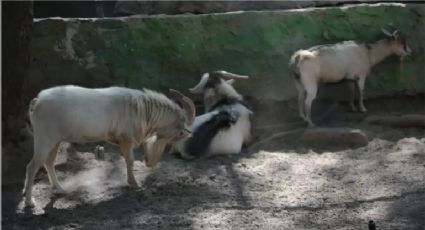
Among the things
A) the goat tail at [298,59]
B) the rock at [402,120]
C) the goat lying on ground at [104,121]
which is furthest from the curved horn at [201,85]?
the rock at [402,120]

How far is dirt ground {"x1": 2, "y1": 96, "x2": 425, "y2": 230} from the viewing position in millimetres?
4988

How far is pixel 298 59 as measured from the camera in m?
7.85

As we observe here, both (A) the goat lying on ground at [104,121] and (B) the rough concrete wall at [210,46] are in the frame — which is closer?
(A) the goat lying on ground at [104,121]

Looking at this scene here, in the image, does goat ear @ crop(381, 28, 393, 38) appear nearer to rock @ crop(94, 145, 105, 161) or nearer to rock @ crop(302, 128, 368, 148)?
rock @ crop(302, 128, 368, 148)

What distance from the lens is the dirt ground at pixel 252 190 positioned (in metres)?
4.99

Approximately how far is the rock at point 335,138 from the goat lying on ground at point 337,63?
2.02 feet

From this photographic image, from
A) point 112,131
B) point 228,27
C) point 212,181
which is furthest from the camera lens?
point 228,27

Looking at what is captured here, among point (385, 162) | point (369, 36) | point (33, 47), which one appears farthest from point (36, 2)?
point (385, 162)

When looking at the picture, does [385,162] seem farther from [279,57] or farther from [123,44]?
[123,44]

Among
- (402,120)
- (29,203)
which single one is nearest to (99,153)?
(29,203)

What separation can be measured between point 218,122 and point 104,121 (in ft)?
5.95

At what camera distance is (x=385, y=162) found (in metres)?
6.46

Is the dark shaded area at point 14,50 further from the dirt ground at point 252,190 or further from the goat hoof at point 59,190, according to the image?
the goat hoof at point 59,190

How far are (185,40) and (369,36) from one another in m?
2.38
